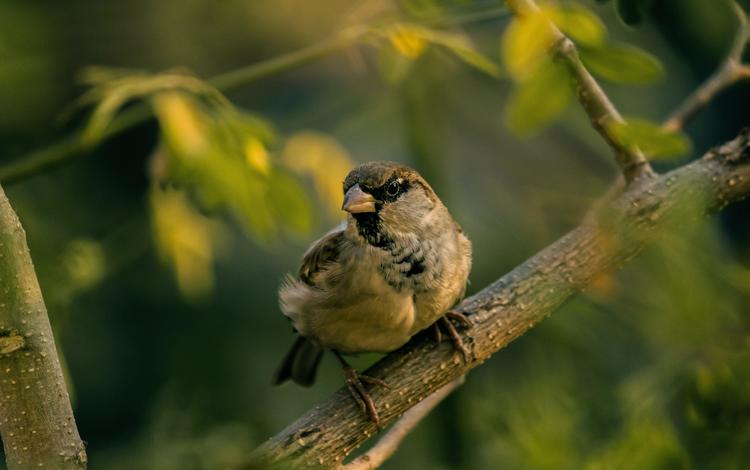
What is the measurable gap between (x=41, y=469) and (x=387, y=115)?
7.15 feet

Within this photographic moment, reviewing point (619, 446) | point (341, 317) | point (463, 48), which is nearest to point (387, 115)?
point (341, 317)

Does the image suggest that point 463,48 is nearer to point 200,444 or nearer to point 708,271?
point 708,271

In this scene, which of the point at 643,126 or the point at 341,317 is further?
the point at 341,317

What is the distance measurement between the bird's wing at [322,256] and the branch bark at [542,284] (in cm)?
34

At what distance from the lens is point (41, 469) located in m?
1.52

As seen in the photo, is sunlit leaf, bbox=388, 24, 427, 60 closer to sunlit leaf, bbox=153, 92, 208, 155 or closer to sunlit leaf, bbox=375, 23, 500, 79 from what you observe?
sunlit leaf, bbox=375, 23, 500, 79

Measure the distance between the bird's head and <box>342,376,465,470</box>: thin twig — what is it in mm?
397

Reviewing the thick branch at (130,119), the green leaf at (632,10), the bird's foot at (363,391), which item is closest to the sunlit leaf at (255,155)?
the thick branch at (130,119)

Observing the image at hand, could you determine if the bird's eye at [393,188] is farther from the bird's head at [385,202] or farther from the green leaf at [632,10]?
the green leaf at [632,10]

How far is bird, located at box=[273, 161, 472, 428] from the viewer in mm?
2303

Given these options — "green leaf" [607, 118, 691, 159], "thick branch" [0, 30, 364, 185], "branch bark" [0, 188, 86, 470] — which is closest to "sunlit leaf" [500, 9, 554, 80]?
"green leaf" [607, 118, 691, 159]

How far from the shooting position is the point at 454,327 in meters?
2.21

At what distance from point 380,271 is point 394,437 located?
1.40 ft

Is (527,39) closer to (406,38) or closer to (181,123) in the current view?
(406,38)
